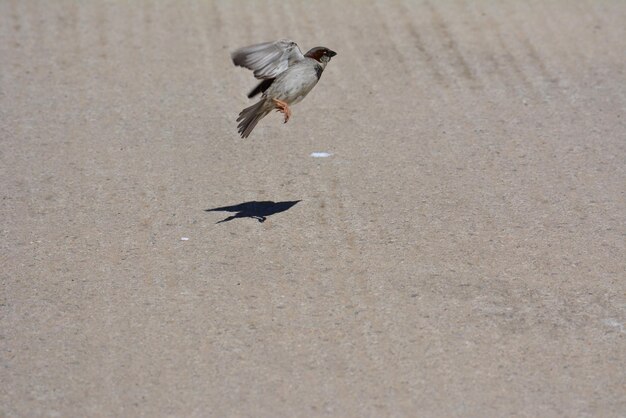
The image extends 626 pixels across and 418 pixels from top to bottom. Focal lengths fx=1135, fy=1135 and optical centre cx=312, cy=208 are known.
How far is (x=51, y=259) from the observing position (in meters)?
7.84

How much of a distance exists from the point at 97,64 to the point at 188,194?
3.66m

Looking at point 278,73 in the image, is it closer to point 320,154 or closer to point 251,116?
point 251,116

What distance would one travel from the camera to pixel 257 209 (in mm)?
8773

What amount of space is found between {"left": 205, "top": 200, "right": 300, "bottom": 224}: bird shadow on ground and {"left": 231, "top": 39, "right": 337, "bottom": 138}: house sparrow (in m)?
0.57


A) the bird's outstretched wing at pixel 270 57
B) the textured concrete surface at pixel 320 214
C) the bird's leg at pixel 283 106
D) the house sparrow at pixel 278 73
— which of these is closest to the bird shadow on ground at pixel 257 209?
the textured concrete surface at pixel 320 214

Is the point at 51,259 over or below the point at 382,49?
over

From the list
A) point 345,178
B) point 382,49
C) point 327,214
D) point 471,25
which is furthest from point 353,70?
point 327,214

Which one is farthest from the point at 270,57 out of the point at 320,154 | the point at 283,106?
the point at 320,154

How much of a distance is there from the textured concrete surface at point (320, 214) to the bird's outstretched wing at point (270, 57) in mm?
906

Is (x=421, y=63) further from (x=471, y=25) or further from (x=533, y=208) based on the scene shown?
(x=533, y=208)

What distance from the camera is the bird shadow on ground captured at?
8.63 meters

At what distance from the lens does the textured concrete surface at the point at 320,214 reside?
625 cm

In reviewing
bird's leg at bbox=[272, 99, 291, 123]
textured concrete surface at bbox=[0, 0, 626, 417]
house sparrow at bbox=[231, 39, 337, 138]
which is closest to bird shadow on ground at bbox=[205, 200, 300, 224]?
textured concrete surface at bbox=[0, 0, 626, 417]

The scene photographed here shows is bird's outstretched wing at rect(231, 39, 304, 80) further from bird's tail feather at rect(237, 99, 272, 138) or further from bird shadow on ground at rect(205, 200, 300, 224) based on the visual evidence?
bird shadow on ground at rect(205, 200, 300, 224)
